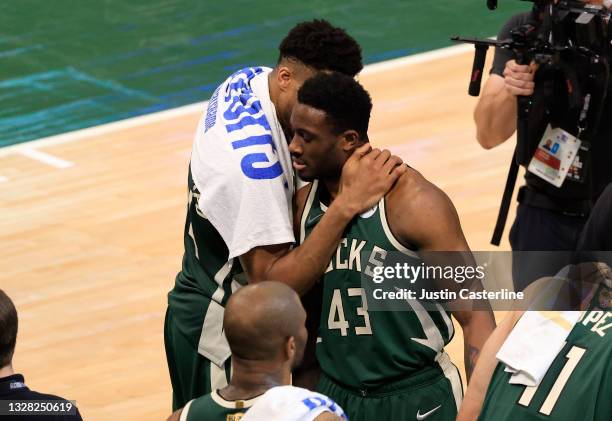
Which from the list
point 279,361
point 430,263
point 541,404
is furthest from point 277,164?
point 541,404

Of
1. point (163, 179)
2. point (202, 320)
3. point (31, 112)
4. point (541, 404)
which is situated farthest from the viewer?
point (31, 112)

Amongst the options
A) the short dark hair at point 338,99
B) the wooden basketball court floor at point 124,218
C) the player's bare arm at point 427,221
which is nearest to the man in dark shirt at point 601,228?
the player's bare arm at point 427,221

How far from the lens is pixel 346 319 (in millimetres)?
4184

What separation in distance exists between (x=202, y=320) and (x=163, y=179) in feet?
14.1

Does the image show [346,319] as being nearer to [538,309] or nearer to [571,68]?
[538,309]

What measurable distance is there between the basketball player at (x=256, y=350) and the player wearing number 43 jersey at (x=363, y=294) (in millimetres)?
689

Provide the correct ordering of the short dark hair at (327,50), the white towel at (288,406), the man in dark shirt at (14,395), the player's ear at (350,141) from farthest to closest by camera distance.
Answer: the short dark hair at (327,50) < the player's ear at (350,141) < the man in dark shirt at (14,395) < the white towel at (288,406)

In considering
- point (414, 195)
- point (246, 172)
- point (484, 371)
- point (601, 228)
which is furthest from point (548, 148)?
point (601, 228)

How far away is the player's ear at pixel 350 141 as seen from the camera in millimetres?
4164

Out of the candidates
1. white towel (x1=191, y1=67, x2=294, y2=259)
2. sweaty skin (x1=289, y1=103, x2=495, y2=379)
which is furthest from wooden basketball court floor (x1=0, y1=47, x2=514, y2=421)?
sweaty skin (x1=289, y1=103, x2=495, y2=379)

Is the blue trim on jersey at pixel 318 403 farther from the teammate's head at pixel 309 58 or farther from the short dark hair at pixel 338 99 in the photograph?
the teammate's head at pixel 309 58

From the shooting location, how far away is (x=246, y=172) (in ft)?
13.9

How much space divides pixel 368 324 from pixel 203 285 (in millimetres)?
688

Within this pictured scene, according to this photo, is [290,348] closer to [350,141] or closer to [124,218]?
[350,141]
